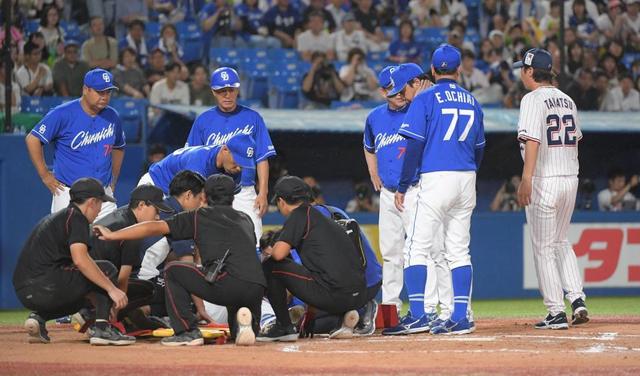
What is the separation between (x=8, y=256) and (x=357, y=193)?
172 inches

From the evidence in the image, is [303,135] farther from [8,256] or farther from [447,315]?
[447,315]

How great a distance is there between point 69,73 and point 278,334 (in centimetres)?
679

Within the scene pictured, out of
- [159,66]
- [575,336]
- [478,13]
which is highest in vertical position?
[478,13]

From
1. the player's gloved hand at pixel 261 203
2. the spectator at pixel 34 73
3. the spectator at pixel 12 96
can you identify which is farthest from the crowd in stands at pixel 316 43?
the player's gloved hand at pixel 261 203

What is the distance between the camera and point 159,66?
47.1ft

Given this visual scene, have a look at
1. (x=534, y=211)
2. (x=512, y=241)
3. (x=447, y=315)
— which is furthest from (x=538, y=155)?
(x=512, y=241)

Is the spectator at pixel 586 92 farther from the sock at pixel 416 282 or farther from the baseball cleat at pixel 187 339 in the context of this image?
the baseball cleat at pixel 187 339

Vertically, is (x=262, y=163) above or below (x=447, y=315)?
above

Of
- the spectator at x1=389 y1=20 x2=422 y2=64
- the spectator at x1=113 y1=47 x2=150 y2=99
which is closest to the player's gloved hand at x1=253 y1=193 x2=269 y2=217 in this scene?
the spectator at x1=113 y1=47 x2=150 y2=99

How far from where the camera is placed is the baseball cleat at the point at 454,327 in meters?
7.93

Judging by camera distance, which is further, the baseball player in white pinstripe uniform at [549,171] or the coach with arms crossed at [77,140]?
the coach with arms crossed at [77,140]

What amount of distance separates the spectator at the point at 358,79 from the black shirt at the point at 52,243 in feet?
26.9

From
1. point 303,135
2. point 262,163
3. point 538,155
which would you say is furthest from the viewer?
point 303,135

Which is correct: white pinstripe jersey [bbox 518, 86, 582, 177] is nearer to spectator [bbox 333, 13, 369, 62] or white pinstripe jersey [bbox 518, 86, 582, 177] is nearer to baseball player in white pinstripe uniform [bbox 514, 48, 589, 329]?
baseball player in white pinstripe uniform [bbox 514, 48, 589, 329]
